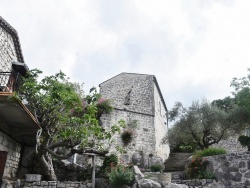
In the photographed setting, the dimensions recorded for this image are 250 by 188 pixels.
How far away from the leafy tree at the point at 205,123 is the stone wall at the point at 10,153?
1143 centimetres

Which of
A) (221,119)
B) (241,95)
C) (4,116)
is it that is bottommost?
(4,116)

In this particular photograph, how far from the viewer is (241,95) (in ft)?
49.2

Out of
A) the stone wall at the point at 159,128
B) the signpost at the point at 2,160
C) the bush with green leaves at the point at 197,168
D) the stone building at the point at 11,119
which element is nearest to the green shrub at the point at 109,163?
the stone building at the point at 11,119

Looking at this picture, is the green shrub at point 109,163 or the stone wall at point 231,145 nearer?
the green shrub at point 109,163

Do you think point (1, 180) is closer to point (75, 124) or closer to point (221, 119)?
point (75, 124)

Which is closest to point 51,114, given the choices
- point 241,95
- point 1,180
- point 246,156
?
point 1,180

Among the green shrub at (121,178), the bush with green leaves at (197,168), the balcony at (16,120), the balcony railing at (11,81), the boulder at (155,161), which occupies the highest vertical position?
the balcony railing at (11,81)

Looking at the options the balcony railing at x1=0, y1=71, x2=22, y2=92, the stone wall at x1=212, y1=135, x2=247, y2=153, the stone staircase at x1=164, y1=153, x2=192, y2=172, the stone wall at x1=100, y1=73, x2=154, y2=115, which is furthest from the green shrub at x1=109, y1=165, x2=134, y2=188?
the stone wall at x1=212, y1=135, x2=247, y2=153

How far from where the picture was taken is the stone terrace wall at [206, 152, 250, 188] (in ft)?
36.4

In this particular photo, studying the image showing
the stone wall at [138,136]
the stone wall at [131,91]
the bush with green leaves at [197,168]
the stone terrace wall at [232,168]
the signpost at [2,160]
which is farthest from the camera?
the stone wall at [131,91]

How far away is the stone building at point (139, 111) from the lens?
699 inches

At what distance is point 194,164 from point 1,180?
28.8 ft

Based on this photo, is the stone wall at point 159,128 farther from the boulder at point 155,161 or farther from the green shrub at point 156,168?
the green shrub at point 156,168

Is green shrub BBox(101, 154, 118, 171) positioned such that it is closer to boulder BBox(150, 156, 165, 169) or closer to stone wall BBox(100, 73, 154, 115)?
boulder BBox(150, 156, 165, 169)
